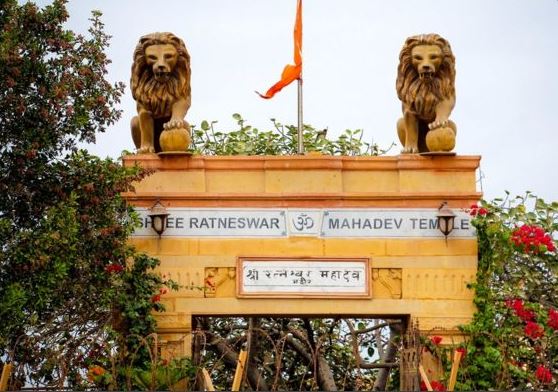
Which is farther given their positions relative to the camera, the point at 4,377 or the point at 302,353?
the point at 302,353

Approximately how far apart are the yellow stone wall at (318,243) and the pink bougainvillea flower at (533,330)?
676mm

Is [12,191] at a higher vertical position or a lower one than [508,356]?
higher

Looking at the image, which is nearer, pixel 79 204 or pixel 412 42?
pixel 79 204

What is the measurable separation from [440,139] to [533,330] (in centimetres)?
232

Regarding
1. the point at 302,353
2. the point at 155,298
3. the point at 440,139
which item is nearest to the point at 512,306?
the point at 440,139

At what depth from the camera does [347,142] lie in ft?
78.0

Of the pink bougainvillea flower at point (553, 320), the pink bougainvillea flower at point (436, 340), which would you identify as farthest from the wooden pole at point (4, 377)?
the pink bougainvillea flower at point (553, 320)

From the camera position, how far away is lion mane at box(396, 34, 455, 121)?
16703 millimetres

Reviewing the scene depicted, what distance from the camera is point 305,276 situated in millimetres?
16250

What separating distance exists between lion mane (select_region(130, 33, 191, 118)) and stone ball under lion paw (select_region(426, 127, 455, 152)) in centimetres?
278

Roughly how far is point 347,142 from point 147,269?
8153mm

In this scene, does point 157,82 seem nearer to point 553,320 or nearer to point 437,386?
point 437,386

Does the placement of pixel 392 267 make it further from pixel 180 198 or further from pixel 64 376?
pixel 64 376

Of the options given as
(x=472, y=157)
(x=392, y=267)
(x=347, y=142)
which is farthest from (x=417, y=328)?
(x=347, y=142)
